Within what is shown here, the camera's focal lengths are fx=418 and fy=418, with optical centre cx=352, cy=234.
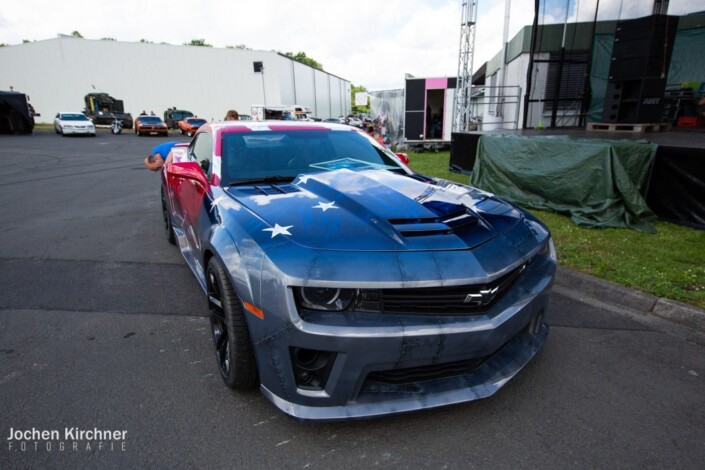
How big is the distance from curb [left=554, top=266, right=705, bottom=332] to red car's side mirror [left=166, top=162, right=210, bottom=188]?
10.8 feet

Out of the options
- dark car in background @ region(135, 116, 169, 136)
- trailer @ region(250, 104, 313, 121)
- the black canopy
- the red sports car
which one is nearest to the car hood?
trailer @ region(250, 104, 313, 121)

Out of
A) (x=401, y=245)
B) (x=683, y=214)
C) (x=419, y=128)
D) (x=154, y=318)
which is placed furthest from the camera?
(x=419, y=128)

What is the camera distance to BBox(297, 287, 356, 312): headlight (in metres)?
1.86

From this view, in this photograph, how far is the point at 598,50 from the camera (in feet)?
45.1

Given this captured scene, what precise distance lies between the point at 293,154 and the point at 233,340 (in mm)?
1683

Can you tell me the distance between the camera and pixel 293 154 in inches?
131

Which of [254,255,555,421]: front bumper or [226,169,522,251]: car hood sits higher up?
[226,169,522,251]: car hood

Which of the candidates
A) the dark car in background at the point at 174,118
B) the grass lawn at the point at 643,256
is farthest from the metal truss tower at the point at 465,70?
the dark car in background at the point at 174,118

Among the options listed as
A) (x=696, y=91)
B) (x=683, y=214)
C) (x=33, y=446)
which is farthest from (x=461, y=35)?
(x=33, y=446)

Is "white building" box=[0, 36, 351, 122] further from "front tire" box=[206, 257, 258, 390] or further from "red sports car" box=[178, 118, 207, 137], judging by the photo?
"front tire" box=[206, 257, 258, 390]

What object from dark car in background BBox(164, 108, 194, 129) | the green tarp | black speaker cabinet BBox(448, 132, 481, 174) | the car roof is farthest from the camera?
dark car in background BBox(164, 108, 194, 129)

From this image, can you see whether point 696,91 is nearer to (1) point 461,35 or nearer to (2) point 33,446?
(1) point 461,35

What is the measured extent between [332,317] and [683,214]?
564 cm

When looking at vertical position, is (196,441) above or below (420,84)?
below
